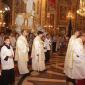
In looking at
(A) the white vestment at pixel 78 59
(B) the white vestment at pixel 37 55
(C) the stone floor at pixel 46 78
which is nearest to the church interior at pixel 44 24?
(C) the stone floor at pixel 46 78

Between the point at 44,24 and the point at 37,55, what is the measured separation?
1265 cm

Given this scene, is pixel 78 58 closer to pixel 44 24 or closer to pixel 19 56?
pixel 19 56

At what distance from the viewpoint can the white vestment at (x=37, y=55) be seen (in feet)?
45.9

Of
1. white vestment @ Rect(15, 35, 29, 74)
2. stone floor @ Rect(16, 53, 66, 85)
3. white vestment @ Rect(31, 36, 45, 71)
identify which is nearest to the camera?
stone floor @ Rect(16, 53, 66, 85)

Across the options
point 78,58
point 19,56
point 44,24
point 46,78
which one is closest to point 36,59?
point 46,78

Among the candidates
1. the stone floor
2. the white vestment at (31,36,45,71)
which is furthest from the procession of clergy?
the stone floor

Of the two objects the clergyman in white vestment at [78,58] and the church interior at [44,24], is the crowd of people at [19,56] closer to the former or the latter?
the church interior at [44,24]

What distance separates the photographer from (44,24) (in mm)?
26531

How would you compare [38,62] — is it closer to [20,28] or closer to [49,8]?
[20,28]

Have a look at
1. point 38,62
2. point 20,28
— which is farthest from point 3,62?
point 20,28

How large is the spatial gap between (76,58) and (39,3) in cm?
1412

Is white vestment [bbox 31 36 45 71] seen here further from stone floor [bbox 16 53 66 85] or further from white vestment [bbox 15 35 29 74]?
white vestment [bbox 15 35 29 74]

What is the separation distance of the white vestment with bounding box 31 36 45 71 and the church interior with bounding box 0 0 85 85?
0.31 meters

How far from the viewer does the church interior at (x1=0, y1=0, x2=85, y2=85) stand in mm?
13034
